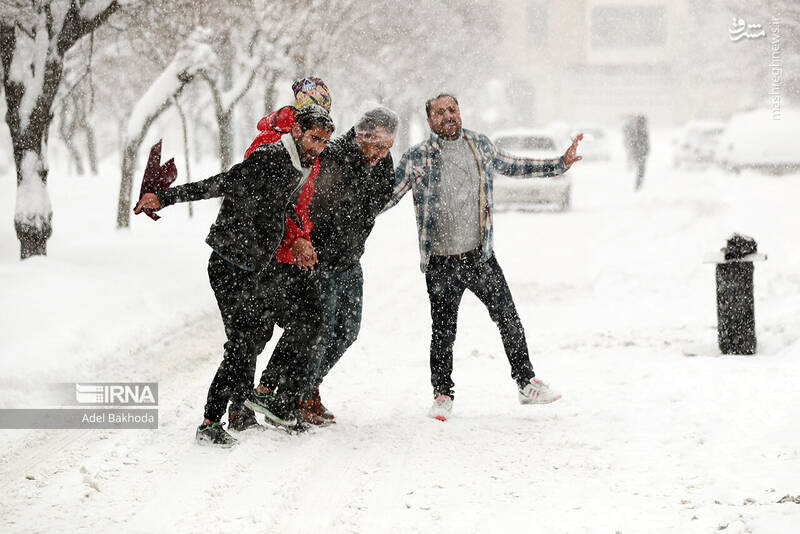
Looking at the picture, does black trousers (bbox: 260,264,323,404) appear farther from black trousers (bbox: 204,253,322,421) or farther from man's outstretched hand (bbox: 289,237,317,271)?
man's outstretched hand (bbox: 289,237,317,271)

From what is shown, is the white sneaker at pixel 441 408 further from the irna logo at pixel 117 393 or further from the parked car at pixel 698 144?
the parked car at pixel 698 144

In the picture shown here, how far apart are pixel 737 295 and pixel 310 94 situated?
3.93m

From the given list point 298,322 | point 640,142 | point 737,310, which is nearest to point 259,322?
point 298,322

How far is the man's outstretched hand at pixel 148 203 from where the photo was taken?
456 centimetres

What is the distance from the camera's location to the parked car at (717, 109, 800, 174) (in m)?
23.7

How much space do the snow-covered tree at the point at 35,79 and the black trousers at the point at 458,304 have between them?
6686 millimetres

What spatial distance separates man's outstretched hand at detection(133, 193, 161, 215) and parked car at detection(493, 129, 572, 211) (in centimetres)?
1519

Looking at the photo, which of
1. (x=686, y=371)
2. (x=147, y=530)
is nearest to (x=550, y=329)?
(x=686, y=371)

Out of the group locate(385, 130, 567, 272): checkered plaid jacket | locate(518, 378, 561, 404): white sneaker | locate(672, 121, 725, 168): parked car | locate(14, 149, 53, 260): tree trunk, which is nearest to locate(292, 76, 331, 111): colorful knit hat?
locate(385, 130, 567, 272): checkered plaid jacket

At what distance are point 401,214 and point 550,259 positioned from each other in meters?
8.68

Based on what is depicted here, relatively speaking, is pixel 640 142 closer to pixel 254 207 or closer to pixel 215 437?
pixel 254 207

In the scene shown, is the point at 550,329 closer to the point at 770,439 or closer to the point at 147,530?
the point at 770,439

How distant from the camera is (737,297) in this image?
725cm

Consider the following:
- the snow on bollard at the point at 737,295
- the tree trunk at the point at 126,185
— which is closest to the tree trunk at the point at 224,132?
the tree trunk at the point at 126,185
